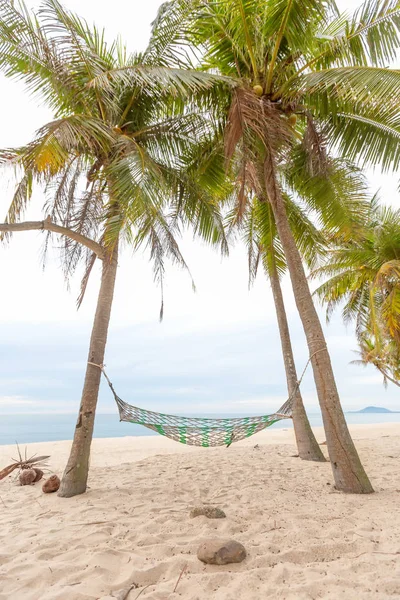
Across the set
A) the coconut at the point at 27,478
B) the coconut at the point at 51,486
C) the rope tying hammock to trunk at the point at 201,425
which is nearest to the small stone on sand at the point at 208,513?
the rope tying hammock to trunk at the point at 201,425

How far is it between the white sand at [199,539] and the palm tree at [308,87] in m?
0.66

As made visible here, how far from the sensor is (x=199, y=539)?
86.7 inches

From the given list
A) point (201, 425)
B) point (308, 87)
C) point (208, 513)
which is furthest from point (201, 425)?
point (308, 87)

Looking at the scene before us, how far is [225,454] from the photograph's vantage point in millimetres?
5586

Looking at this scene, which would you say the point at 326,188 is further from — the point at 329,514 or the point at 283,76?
the point at 329,514

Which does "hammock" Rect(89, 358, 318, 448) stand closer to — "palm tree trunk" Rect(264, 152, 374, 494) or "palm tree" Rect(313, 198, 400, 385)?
"palm tree trunk" Rect(264, 152, 374, 494)

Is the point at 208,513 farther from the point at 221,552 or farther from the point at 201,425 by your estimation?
the point at 201,425

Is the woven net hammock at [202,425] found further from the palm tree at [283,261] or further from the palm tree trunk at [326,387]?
the palm tree at [283,261]

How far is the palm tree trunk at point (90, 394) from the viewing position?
3.30 metres

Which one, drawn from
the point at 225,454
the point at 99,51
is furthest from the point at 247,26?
the point at 225,454

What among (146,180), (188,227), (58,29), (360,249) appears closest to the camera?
(146,180)

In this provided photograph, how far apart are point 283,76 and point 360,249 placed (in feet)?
12.9

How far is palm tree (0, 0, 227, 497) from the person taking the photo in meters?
3.18

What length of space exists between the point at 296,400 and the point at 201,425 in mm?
1994
